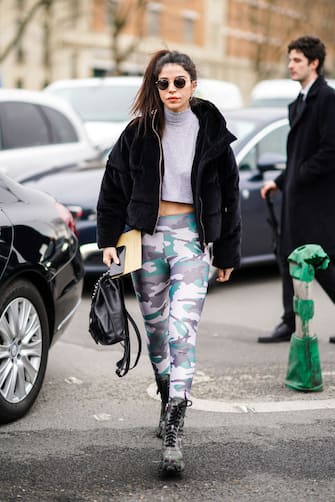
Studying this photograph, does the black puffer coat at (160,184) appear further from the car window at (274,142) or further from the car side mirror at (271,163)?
the car window at (274,142)

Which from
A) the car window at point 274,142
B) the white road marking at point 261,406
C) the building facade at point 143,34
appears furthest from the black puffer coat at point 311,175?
the building facade at point 143,34

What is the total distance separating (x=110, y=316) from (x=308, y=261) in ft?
5.54

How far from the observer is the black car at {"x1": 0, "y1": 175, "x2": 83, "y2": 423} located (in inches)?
193

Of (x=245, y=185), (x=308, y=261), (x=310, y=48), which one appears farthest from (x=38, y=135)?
(x=308, y=261)

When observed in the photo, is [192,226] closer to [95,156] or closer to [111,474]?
[111,474]

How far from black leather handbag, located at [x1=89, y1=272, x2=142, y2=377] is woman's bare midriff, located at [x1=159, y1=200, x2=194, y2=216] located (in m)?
0.38

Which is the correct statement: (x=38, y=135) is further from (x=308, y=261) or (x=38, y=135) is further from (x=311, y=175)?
(x=308, y=261)

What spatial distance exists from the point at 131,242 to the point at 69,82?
10364 millimetres

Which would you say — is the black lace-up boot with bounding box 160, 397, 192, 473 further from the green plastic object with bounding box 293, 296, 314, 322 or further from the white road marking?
the green plastic object with bounding box 293, 296, 314, 322

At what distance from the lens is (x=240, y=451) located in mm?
4504

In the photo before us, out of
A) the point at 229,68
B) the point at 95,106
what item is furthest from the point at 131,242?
the point at 229,68

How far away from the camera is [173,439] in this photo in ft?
14.0

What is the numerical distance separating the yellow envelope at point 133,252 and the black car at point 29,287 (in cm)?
71

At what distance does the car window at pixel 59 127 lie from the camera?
34.1 ft
